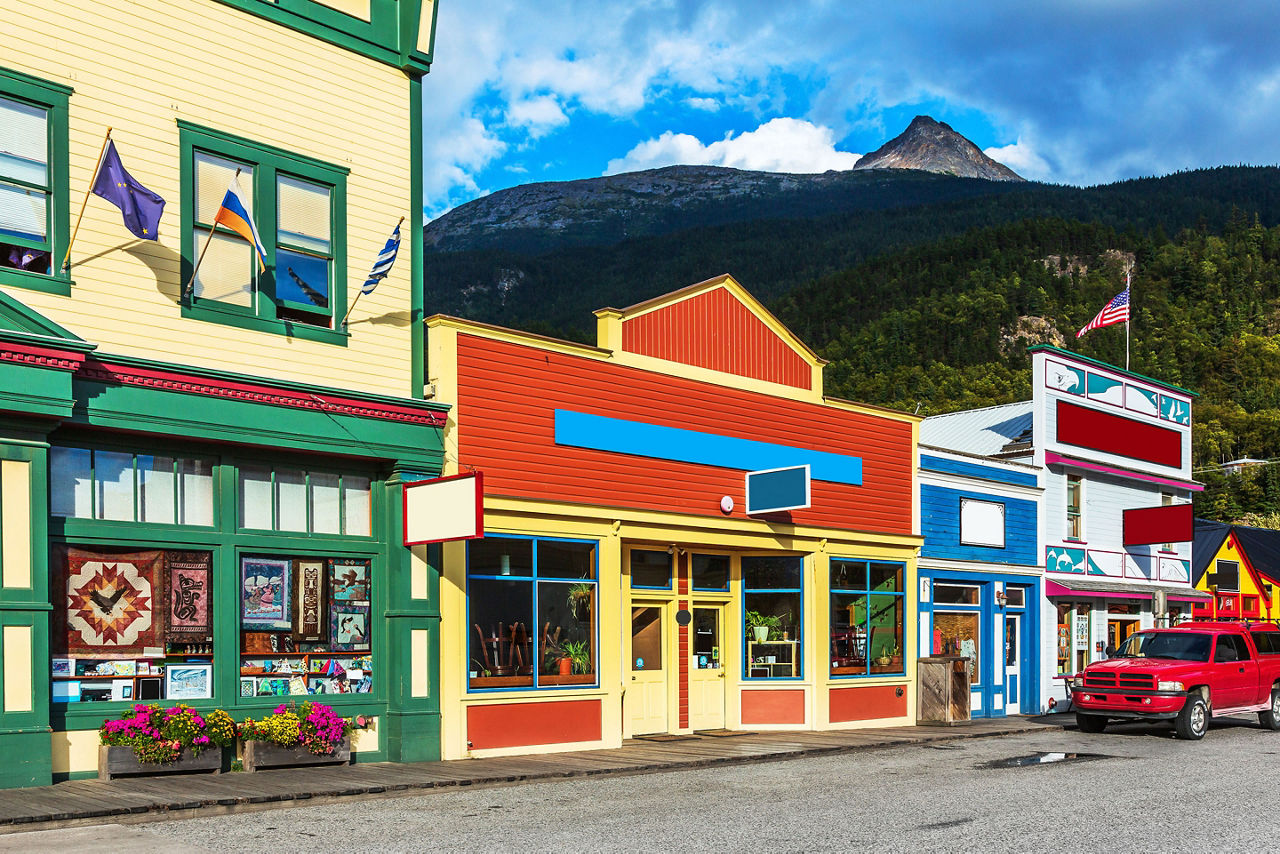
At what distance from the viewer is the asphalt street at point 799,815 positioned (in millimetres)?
10016

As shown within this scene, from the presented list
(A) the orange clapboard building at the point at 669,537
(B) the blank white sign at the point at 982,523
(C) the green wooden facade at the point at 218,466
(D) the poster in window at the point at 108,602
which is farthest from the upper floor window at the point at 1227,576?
(D) the poster in window at the point at 108,602

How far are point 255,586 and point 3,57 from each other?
6.15m

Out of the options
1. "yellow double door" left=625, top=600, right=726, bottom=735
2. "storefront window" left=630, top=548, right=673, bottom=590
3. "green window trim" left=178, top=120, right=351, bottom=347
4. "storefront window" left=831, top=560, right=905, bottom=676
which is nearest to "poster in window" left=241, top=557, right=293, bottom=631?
"green window trim" left=178, top=120, right=351, bottom=347

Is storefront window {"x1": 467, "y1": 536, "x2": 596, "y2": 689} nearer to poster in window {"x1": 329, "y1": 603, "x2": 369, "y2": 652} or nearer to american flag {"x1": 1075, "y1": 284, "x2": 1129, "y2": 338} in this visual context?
poster in window {"x1": 329, "y1": 603, "x2": 369, "y2": 652}

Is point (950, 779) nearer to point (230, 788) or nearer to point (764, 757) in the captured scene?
point (764, 757)

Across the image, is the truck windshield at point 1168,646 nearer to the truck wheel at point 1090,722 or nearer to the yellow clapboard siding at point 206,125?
the truck wheel at point 1090,722

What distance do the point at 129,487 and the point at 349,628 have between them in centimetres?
322

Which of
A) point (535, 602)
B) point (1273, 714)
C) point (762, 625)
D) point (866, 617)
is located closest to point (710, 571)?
point (762, 625)

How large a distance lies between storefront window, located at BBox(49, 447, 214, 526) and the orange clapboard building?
3.23m

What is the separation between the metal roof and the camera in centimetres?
3102

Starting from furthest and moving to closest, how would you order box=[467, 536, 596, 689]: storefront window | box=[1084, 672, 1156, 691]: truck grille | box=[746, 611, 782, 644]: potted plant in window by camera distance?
box=[746, 611, 782, 644]: potted plant in window
box=[1084, 672, 1156, 691]: truck grille
box=[467, 536, 596, 689]: storefront window

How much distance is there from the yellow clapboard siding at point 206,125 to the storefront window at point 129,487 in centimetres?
115

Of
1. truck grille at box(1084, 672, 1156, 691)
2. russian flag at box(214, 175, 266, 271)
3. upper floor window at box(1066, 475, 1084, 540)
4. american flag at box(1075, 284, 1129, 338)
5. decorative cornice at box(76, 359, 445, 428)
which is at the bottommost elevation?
truck grille at box(1084, 672, 1156, 691)

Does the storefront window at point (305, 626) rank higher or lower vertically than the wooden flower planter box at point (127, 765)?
higher
